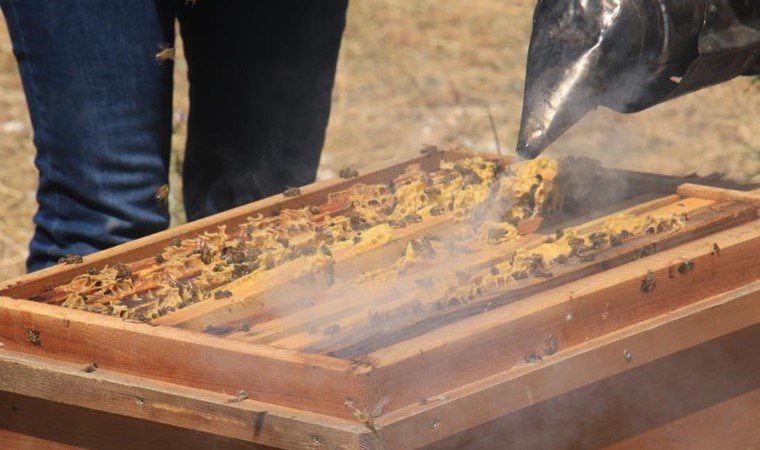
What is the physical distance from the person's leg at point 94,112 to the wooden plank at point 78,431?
67 cm

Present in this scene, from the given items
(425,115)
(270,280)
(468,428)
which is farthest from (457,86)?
(468,428)

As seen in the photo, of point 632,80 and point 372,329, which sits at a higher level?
point 632,80

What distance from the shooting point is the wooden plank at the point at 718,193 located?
9.59ft

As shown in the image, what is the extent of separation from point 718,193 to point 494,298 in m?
0.90

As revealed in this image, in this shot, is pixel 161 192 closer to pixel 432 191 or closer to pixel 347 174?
pixel 347 174

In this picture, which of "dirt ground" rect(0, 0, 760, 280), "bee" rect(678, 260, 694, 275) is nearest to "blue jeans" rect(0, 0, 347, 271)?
"bee" rect(678, 260, 694, 275)

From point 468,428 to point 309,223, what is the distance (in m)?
1.05

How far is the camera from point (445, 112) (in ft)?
22.7

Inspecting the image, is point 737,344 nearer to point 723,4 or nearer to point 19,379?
point 723,4

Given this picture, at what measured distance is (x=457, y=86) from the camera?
7.25m

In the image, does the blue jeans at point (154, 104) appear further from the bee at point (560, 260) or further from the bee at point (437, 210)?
Result: the bee at point (560, 260)

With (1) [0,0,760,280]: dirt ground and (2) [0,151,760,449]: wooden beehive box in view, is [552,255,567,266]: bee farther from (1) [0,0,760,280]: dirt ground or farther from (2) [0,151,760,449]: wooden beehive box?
(1) [0,0,760,280]: dirt ground

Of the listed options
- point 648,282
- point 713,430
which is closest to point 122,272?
point 648,282

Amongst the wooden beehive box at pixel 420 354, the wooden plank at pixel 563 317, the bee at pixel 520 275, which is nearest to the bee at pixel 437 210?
the wooden beehive box at pixel 420 354
